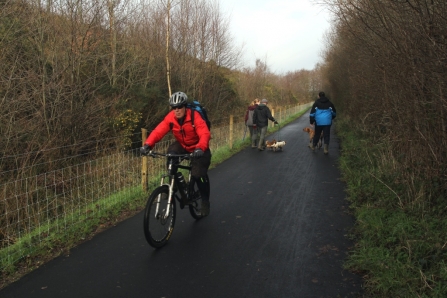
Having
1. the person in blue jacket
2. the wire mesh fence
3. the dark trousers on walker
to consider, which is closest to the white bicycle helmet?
the wire mesh fence

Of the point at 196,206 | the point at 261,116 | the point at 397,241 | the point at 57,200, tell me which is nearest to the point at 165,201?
the point at 196,206

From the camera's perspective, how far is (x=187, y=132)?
5188 millimetres

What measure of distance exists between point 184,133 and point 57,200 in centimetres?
323

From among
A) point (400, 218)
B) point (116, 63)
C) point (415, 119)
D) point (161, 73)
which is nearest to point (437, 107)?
point (415, 119)

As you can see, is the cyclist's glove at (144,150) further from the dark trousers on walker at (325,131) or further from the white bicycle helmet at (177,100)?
the dark trousers on walker at (325,131)

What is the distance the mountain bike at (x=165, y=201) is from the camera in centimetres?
458

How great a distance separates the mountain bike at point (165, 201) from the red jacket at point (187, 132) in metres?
0.24

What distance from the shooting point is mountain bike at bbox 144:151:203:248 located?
15.0ft

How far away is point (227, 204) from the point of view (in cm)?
669

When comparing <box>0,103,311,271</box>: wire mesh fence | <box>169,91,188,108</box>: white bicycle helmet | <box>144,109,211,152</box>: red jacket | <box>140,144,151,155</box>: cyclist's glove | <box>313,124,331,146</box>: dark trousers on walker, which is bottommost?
<box>0,103,311,271</box>: wire mesh fence

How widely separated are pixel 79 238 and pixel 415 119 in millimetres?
4872

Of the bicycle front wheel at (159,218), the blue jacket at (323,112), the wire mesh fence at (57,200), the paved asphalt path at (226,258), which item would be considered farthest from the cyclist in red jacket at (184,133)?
the blue jacket at (323,112)

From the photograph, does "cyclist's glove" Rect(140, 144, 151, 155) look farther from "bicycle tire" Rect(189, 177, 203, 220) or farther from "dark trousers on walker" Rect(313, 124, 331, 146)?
"dark trousers on walker" Rect(313, 124, 331, 146)

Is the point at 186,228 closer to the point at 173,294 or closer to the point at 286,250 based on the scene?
the point at 286,250
